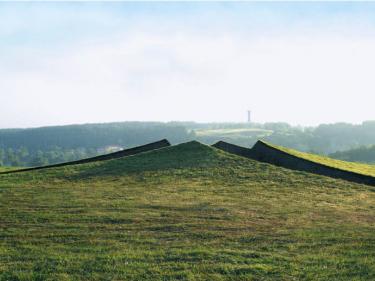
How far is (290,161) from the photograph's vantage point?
25.0 meters

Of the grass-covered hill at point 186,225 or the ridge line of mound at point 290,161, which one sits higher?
the ridge line of mound at point 290,161

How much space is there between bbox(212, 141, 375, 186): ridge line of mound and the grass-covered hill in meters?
1.08

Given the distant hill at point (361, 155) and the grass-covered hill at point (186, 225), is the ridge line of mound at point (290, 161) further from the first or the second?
the distant hill at point (361, 155)

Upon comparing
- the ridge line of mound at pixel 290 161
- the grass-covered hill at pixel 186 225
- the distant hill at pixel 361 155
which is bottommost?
the distant hill at pixel 361 155

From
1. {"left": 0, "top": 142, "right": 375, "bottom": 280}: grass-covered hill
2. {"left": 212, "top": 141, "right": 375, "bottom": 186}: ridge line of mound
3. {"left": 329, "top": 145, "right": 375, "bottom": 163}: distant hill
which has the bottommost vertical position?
{"left": 329, "top": 145, "right": 375, "bottom": 163}: distant hill

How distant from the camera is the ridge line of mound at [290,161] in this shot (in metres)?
22.0

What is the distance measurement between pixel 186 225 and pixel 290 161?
13164 millimetres

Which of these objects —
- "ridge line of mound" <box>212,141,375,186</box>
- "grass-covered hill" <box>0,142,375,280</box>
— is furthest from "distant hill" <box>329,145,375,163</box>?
"grass-covered hill" <box>0,142,375,280</box>

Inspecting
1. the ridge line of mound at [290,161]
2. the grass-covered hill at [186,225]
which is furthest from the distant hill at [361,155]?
the grass-covered hill at [186,225]

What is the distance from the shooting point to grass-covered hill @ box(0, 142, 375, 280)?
9.80 m

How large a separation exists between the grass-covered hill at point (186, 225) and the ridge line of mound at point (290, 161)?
1.08 meters

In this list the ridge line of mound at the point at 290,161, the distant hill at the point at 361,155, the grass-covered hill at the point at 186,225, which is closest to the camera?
the grass-covered hill at the point at 186,225

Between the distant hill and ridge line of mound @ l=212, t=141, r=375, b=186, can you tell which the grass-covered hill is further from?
the distant hill

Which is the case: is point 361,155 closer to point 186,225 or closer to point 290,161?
point 290,161
